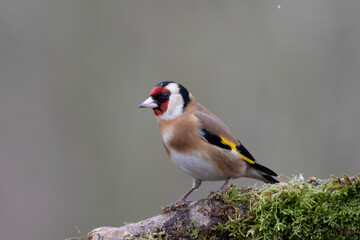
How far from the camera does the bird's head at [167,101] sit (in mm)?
4047

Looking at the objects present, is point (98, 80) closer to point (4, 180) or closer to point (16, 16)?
point (16, 16)

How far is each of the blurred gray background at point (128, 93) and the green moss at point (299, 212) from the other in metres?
3.89

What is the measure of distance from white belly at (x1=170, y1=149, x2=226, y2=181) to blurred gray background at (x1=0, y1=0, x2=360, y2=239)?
295cm

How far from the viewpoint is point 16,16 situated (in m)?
7.44

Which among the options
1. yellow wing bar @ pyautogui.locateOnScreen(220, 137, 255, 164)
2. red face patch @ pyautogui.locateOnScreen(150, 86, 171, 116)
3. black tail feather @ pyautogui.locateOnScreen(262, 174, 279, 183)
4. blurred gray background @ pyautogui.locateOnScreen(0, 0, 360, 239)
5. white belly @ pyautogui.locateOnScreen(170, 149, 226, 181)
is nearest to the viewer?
white belly @ pyautogui.locateOnScreen(170, 149, 226, 181)

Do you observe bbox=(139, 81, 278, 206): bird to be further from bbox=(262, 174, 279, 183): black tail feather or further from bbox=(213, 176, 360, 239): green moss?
bbox=(213, 176, 360, 239): green moss

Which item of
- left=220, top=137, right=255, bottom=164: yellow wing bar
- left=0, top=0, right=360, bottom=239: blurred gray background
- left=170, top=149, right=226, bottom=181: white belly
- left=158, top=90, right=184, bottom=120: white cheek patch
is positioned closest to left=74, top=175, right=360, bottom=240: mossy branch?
left=170, top=149, right=226, bottom=181: white belly

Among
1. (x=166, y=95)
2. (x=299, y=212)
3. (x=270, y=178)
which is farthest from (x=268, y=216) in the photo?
(x=166, y=95)

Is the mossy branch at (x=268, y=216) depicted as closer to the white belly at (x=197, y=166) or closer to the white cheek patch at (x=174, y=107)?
the white belly at (x=197, y=166)

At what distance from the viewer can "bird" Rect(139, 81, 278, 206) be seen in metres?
3.73

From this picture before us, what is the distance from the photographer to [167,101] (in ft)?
13.4

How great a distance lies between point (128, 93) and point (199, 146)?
3859 mm

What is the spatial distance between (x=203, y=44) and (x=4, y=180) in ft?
12.9

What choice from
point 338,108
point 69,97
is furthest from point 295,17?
point 69,97
